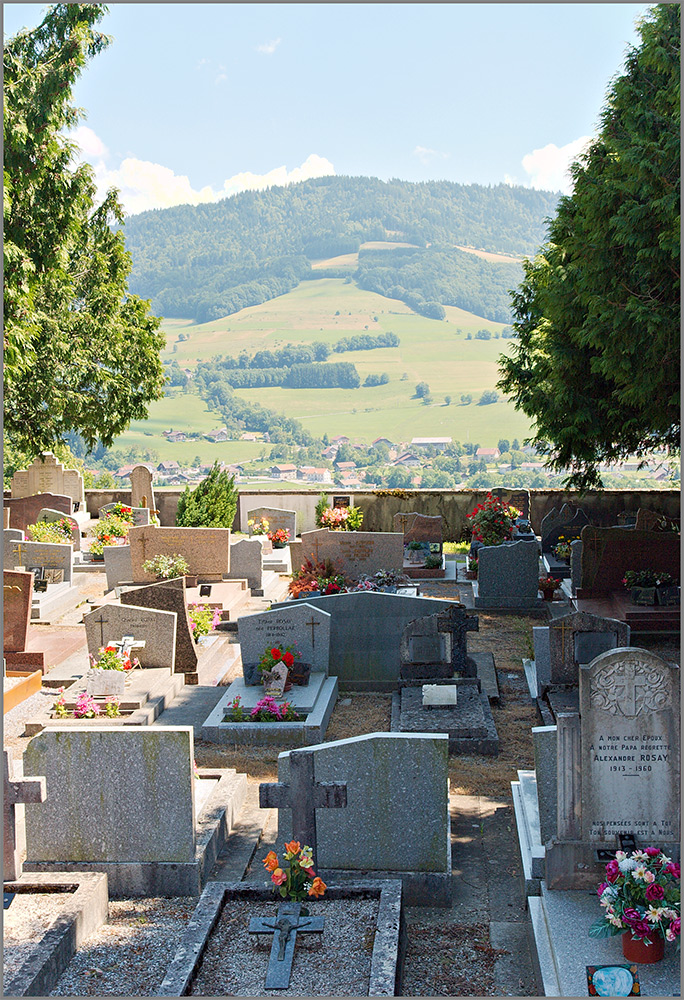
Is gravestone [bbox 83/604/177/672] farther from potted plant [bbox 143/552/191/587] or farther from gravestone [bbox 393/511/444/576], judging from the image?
gravestone [bbox 393/511/444/576]

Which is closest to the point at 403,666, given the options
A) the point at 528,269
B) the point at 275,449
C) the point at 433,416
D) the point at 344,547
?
the point at 344,547

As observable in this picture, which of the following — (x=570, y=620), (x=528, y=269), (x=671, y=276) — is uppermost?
(x=528, y=269)

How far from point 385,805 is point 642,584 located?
866cm

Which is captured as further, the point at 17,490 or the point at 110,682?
the point at 17,490

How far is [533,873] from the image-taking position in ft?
20.7

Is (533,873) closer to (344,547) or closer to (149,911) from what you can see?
(149,911)

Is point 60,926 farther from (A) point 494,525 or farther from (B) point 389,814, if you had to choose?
(A) point 494,525

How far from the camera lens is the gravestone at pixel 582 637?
9727 millimetres

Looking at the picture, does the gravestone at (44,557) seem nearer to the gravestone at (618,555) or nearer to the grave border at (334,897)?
the gravestone at (618,555)

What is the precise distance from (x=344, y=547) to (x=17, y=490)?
1307cm

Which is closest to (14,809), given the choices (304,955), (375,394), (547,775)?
(304,955)

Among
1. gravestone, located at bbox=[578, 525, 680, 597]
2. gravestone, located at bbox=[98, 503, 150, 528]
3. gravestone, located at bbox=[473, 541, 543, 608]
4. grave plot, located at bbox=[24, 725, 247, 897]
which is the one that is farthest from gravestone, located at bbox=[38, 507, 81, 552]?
grave plot, located at bbox=[24, 725, 247, 897]

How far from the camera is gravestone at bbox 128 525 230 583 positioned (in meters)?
16.4

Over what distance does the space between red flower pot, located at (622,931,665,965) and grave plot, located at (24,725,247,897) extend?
298 cm
